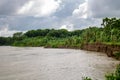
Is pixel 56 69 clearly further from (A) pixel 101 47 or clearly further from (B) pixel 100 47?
(B) pixel 100 47

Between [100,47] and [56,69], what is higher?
[100,47]

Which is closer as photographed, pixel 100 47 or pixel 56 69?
pixel 56 69

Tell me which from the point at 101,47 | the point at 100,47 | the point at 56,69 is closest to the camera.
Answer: the point at 56,69

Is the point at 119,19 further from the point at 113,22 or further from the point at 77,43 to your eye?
the point at 77,43

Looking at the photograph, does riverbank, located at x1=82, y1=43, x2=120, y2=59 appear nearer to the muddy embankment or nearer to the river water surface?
the muddy embankment

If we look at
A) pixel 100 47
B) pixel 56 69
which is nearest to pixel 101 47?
pixel 100 47

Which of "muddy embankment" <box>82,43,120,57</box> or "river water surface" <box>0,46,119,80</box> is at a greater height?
"muddy embankment" <box>82,43,120,57</box>

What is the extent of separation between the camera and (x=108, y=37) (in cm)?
7875

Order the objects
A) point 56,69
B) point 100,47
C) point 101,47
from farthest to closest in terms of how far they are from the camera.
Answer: point 100,47
point 101,47
point 56,69

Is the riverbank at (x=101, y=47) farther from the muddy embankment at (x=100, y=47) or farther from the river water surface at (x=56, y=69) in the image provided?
the river water surface at (x=56, y=69)

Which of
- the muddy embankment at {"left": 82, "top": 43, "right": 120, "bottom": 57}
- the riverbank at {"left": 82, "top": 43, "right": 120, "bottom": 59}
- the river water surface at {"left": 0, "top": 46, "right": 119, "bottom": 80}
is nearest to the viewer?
the river water surface at {"left": 0, "top": 46, "right": 119, "bottom": 80}

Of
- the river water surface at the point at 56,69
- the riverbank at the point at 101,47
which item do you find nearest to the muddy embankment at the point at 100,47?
the riverbank at the point at 101,47

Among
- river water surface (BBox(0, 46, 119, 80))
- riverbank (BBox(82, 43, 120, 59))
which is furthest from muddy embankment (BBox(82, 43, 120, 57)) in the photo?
river water surface (BBox(0, 46, 119, 80))

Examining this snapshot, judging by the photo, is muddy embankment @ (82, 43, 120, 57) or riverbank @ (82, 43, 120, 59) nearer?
riverbank @ (82, 43, 120, 59)
